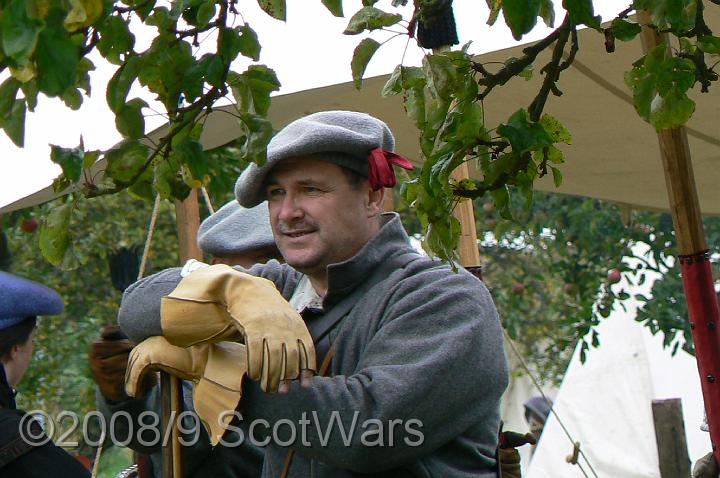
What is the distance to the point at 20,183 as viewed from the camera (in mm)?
3873

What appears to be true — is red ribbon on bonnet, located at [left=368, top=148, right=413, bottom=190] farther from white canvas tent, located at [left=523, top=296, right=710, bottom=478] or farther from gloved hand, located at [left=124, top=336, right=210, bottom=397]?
white canvas tent, located at [left=523, top=296, right=710, bottom=478]

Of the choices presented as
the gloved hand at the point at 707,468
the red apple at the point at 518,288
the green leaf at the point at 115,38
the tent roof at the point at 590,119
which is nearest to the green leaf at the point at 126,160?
the green leaf at the point at 115,38

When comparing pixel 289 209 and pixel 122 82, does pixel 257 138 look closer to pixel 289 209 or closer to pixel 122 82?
pixel 122 82

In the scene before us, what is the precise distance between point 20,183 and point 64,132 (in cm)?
41

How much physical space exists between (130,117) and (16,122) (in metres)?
0.41

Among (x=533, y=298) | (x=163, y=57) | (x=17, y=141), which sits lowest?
(x=533, y=298)

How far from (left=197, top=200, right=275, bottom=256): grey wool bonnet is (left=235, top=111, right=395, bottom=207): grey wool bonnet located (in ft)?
2.67

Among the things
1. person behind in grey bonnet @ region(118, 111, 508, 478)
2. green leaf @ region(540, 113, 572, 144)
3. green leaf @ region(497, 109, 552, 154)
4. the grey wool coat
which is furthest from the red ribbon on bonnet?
green leaf @ region(497, 109, 552, 154)

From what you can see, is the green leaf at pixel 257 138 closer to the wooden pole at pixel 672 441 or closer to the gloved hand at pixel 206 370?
the gloved hand at pixel 206 370

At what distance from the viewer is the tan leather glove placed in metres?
1.91

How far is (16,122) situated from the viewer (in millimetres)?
1585

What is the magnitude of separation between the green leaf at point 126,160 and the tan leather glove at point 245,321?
0.22 m

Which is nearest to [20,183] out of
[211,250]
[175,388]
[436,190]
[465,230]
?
[211,250]

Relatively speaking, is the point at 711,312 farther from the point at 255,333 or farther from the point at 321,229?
the point at 255,333
